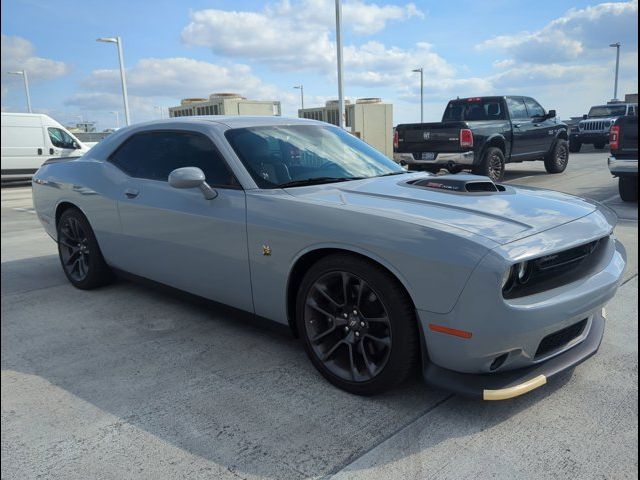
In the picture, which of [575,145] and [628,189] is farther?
[575,145]

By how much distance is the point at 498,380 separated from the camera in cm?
244

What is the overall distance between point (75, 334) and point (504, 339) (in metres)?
2.86

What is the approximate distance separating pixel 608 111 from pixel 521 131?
15.4 m

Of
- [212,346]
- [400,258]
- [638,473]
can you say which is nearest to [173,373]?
[212,346]

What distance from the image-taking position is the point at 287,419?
8.55 feet

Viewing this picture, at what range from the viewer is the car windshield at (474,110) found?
1205 cm

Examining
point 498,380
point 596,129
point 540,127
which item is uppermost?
point 540,127

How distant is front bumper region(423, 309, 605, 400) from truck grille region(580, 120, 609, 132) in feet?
75.1

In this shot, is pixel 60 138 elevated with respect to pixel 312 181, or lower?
elevated

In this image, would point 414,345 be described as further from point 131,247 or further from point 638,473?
point 131,247

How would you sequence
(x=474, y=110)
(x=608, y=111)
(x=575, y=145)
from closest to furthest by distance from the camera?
(x=474, y=110) → (x=575, y=145) → (x=608, y=111)

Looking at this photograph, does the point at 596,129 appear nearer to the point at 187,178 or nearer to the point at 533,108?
the point at 533,108

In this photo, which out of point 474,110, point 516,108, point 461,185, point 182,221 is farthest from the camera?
point 474,110

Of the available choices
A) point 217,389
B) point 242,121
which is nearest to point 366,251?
point 217,389
